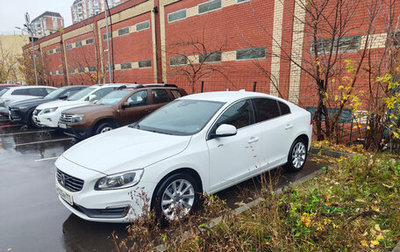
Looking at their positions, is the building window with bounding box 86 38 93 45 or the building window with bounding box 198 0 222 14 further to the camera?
the building window with bounding box 86 38 93 45

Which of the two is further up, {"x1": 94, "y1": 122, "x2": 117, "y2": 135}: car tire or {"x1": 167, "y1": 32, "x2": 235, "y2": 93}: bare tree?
{"x1": 167, "y1": 32, "x2": 235, "y2": 93}: bare tree

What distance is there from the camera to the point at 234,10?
39.6 ft

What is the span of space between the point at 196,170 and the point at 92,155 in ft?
4.31

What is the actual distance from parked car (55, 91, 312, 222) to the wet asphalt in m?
0.32

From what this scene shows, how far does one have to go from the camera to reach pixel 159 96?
7.71m

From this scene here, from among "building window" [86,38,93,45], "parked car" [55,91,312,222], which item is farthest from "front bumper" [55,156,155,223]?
"building window" [86,38,93,45]

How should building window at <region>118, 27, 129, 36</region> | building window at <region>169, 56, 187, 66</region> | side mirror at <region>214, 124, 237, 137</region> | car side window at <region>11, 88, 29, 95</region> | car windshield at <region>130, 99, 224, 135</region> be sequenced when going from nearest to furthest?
side mirror at <region>214, 124, 237, 137</region> → car windshield at <region>130, 99, 224, 135</region> → car side window at <region>11, 88, 29, 95</region> → building window at <region>169, 56, 187, 66</region> → building window at <region>118, 27, 129, 36</region>

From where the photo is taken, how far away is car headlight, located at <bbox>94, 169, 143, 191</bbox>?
272 cm

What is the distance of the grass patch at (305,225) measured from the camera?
7.45ft

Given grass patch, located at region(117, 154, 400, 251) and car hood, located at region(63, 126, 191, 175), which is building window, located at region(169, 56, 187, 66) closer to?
car hood, located at region(63, 126, 191, 175)

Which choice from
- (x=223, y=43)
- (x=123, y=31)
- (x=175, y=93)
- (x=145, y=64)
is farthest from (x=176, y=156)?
(x=123, y=31)

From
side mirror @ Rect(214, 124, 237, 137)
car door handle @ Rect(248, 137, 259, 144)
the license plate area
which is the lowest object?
the license plate area

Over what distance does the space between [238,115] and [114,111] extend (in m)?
4.28

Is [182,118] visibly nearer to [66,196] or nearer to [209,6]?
[66,196]
